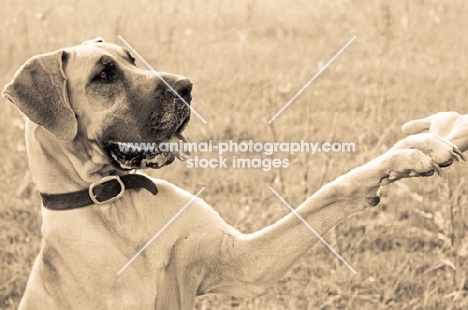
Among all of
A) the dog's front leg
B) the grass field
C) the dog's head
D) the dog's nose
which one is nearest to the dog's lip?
the dog's head

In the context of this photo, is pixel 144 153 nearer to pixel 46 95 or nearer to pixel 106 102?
pixel 106 102

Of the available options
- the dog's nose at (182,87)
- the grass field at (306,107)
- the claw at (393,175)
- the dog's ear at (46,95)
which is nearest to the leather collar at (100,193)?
the dog's ear at (46,95)

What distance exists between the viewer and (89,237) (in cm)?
279

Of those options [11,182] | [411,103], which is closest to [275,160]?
[411,103]

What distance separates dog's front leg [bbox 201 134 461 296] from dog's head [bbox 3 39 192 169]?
364mm

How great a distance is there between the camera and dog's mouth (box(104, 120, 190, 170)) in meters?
2.79

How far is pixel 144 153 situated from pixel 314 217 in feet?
1.78

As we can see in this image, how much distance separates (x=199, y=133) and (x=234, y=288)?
1.91 metres

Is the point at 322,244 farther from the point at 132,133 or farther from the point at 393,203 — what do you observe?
the point at 132,133

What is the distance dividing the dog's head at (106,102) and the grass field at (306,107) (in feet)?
4.11

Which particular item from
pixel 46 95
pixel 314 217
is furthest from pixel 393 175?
pixel 46 95

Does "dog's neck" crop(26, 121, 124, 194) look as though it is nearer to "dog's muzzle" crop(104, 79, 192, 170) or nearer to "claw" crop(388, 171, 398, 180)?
"dog's muzzle" crop(104, 79, 192, 170)

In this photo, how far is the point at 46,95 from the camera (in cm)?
281

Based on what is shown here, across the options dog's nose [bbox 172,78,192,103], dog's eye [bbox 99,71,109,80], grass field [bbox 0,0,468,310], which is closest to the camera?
dog's nose [bbox 172,78,192,103]
